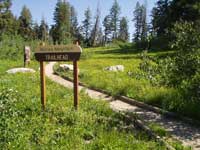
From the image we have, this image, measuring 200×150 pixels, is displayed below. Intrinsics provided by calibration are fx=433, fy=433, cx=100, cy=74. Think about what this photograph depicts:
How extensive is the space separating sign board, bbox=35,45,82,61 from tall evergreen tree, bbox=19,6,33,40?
9314 centimetres

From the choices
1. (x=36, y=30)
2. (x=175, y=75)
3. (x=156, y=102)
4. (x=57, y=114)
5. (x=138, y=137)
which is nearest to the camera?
(x=138, y=137)

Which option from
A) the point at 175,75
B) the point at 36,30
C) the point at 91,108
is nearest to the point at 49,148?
the point at 91,108

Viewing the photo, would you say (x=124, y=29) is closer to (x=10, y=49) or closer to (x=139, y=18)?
(x=139, y=18)

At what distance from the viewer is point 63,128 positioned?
32.2 ft

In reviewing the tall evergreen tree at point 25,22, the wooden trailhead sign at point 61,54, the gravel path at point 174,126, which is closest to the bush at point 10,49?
the gravel path at point 174,126

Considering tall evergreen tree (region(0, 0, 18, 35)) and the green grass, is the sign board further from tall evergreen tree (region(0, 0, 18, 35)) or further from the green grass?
tall evergreen tree (region(0, 0, 18, 35))

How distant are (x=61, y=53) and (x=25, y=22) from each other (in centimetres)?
10225

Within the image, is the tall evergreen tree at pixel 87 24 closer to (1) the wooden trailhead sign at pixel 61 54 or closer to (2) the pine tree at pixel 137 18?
(2) the pine tree at pixel 137 18

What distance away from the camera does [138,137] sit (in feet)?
31.0

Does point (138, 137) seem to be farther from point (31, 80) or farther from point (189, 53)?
point (31, 80)

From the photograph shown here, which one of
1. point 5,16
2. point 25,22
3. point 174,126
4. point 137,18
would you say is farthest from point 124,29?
point 174,126

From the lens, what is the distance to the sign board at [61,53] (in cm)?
1224

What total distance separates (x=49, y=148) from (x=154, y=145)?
2.13 meters

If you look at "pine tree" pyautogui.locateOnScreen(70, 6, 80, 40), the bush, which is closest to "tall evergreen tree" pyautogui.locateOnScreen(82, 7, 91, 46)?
"pine tree" pyautogui.locateOnScreen(70, 6, 80, 40)
